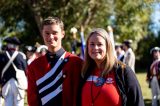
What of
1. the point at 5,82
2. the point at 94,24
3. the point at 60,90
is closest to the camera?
the point at 60,90

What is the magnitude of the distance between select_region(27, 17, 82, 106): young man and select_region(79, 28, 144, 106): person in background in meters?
0.26

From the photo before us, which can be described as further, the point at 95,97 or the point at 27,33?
the point at 27,33

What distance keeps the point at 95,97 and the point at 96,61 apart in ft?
1.16

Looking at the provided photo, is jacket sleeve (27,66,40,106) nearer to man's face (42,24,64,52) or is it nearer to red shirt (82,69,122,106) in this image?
man's face (42,24,64,52)

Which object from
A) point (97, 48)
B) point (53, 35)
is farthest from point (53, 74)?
point (97, 48)

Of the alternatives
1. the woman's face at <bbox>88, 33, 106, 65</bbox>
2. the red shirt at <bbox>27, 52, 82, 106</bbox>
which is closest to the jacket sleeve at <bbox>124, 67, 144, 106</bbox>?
the woman's face at <bbox>88, 33, 106, 65</bbox>

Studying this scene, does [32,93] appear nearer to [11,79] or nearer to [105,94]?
[105,94]

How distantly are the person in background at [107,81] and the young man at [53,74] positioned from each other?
26cm

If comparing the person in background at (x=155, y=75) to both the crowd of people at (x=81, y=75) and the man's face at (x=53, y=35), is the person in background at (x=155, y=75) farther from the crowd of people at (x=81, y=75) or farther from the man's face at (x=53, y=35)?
the man's face at (x=53, y=35)

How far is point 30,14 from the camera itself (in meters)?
31.6

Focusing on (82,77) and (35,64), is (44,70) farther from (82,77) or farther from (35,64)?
(82,77)

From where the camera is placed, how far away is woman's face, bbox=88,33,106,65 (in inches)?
180

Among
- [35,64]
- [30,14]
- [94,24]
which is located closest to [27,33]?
[30,14]

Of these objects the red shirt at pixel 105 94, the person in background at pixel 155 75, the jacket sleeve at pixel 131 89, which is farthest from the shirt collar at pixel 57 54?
the person in background at pixel 155 75
